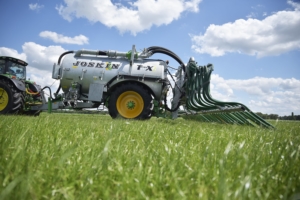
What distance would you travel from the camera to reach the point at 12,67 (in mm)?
8281

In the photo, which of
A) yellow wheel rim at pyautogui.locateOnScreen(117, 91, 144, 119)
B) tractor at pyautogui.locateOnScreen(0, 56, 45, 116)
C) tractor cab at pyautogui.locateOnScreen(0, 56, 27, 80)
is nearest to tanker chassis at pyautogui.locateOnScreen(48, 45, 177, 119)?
yellow wheel rim at pyautogui.locateOnScreen(117, 91, 144, 119)

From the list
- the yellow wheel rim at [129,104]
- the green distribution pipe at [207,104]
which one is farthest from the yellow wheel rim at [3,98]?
the green distribution pipe at [207,104]

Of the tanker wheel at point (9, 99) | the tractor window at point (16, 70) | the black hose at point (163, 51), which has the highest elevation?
the black hose at point (163, 51)

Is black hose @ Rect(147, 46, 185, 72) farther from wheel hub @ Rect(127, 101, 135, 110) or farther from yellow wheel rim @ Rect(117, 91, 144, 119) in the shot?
wheel hub @ Rect(127, 101, 135, 110)

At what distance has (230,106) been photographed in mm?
5551

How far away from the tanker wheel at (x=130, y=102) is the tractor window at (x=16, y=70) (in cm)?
438

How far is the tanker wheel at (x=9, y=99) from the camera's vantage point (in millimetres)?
7113

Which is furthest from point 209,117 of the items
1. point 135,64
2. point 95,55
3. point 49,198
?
point 49,198

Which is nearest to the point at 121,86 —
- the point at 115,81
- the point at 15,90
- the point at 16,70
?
the point at 115,81

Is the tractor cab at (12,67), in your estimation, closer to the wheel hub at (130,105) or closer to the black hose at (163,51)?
the wheel hub at (130,105)

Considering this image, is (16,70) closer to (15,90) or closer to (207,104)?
(15,90)

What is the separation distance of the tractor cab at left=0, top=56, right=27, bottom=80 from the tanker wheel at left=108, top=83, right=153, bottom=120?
4.09 meters

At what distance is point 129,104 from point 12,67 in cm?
505

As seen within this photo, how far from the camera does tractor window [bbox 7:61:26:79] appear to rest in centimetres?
820
